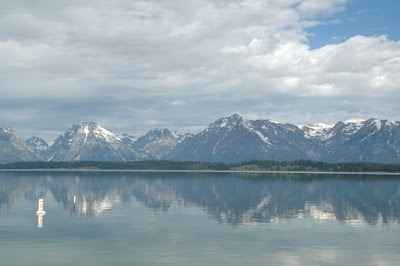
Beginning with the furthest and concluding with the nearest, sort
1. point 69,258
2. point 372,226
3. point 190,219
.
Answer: point 190,219 → point 372,226 → point 69,258

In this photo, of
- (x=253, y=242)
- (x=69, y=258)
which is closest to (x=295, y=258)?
(x=253, y=242)

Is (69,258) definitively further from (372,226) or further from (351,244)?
(372,226)

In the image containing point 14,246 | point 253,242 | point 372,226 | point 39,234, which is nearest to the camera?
point 14,246

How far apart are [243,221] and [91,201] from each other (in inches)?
2118

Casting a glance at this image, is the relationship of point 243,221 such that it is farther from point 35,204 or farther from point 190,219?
point 35,204

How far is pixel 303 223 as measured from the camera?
7956 centimetres

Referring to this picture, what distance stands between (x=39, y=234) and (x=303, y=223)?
1809 inches

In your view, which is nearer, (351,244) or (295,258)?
(295,258)

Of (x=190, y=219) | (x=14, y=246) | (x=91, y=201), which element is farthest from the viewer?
(x=91, y=201)

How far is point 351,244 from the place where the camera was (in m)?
A: 60.3

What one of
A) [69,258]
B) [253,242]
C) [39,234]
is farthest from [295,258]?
[39,234]

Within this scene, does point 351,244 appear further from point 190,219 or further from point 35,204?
point 35,204

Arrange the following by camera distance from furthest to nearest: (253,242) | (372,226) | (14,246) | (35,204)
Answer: (35,204) < (372,226) < (253,242) < (14,246)

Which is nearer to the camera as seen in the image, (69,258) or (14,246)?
(69,258)
